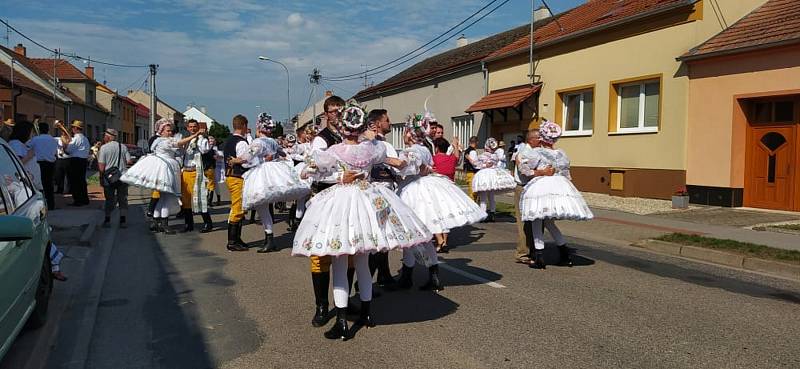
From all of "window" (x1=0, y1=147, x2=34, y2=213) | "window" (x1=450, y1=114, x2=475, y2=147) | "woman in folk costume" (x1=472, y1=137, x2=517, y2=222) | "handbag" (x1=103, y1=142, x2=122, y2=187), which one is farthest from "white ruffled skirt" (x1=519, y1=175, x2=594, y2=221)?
"window" (x1=450, y1=114, x2=475, y2=147)

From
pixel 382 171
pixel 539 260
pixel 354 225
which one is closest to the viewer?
pixel 354 225

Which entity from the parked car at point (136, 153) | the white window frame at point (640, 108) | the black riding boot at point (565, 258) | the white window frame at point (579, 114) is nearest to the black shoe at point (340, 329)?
the black riding boot at point (565, 258)

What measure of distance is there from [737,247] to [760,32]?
7454 millimetres

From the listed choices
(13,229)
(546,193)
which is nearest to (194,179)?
(546,193)

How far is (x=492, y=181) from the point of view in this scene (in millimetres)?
12727

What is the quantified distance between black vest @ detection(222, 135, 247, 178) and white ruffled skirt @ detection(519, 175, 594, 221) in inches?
171

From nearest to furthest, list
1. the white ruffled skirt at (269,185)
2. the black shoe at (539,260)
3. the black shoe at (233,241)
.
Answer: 1. the black shoe at (539,260)
2. the white ruffled skirt at (269,185)
3. the black shoe at (233,241)

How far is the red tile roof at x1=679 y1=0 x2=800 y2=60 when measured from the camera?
13.9 meters

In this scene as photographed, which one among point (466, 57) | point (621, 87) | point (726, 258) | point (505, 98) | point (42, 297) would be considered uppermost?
point (466, 57)

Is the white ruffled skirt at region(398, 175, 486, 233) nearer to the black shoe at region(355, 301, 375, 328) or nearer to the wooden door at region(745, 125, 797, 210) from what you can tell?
the black shoe at region(355, 301, 375, 328)

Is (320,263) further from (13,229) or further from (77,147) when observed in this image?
(77,147)

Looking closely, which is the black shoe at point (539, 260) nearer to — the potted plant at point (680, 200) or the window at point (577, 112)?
the potted plant at point (680, 200)

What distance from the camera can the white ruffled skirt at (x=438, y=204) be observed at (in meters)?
6.82

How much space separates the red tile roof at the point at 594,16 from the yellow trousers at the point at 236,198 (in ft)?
Answer: 40.5
